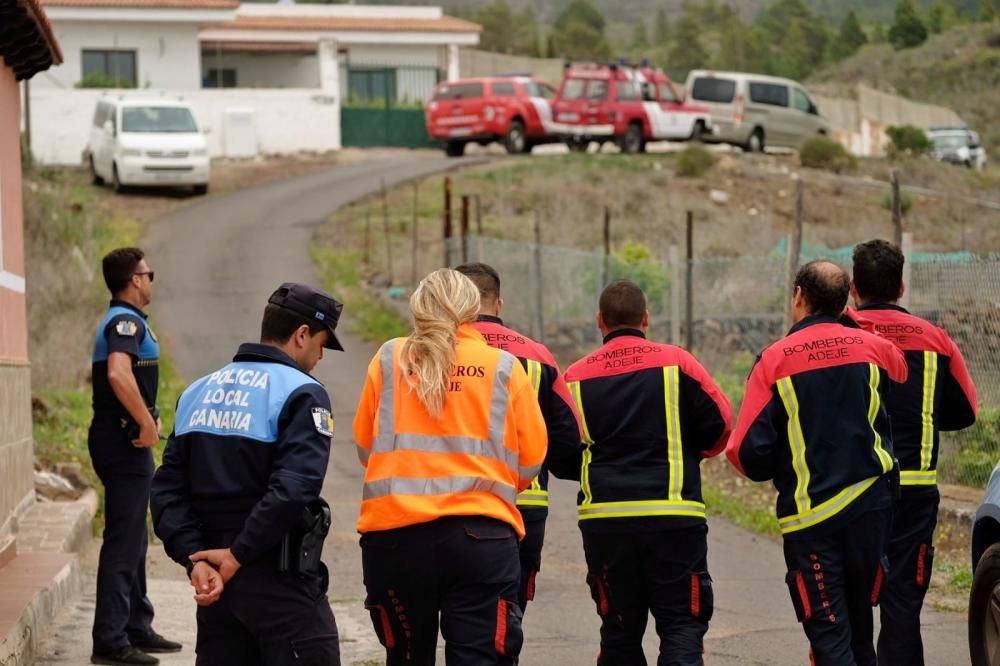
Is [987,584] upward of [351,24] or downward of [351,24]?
downward

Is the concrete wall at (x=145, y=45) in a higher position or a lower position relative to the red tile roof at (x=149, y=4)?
lower

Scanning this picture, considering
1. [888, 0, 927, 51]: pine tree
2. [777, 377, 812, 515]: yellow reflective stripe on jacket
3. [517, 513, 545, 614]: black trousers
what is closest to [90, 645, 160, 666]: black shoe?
[517, 513, 545, 614]: black trousers

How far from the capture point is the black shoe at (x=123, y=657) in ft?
25.0

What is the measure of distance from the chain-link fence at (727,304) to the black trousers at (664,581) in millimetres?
5431

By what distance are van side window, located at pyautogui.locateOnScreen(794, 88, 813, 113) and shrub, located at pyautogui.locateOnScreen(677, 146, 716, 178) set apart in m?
6.30

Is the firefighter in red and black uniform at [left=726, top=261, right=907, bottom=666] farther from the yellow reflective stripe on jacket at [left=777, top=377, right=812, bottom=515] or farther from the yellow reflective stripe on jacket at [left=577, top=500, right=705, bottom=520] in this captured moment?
the yellow reflective stripe on jacket at [left=577, top=500, right=705, bottom=520]

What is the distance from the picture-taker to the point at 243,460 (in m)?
5.12

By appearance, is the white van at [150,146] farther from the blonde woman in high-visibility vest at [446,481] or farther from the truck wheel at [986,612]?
the blonde woman in high-visibility vest at [446,481]

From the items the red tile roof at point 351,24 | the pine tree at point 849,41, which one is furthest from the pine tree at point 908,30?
the red tile roof at point 351,24

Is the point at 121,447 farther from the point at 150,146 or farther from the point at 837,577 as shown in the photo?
the point at 150,146

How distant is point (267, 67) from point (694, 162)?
58.6 ft

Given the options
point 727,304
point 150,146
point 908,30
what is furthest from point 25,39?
point 908,30

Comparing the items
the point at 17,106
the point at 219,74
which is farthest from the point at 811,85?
the point at 17,106

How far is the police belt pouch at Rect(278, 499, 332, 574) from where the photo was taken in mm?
5074
